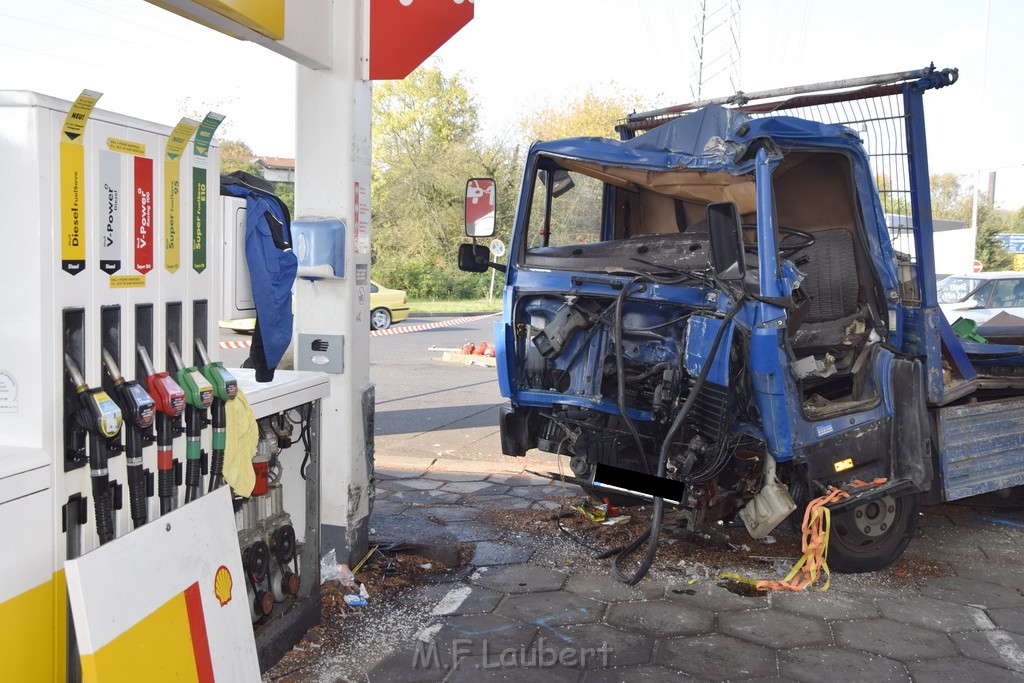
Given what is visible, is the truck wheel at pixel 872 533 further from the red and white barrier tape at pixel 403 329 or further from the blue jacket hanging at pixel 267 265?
the red and white barrier tape at pixel 403 329

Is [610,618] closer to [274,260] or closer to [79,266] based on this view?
[274,260]

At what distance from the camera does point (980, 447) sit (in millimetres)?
5805

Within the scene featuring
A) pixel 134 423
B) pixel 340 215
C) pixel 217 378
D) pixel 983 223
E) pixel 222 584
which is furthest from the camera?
pixel 983 223

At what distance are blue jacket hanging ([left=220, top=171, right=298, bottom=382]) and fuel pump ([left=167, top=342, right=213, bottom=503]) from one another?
727 millimetres

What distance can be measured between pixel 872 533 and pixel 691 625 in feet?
4.96

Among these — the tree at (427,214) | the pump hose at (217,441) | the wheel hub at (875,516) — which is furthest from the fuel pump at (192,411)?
the tree at (427,214)

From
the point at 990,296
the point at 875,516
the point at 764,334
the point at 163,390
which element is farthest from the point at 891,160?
the point at 990,296

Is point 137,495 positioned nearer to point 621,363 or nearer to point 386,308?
point 621,363

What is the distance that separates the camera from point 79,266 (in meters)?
2.64

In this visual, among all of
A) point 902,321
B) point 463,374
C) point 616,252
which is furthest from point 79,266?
point 463,374

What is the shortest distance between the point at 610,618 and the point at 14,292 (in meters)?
3.22

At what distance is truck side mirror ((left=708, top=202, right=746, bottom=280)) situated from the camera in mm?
4684

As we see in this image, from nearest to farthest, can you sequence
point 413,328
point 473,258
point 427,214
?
point 473,258
point 413,328
point 427,214

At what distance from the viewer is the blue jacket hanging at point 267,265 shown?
3758mm
